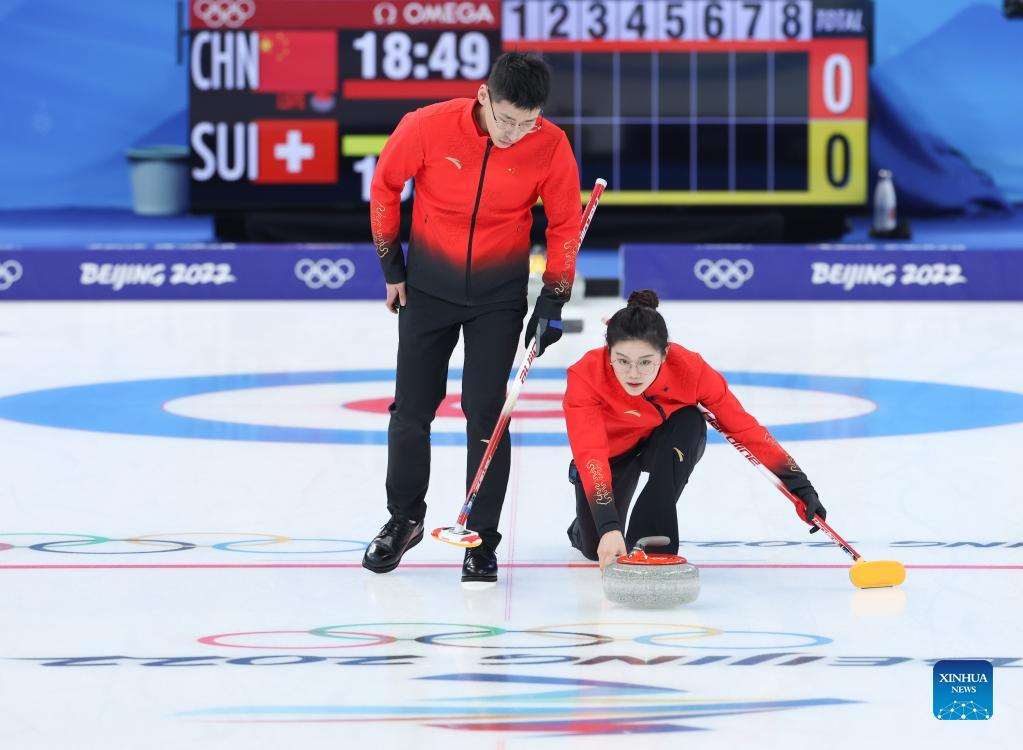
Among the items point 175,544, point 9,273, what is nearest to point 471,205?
point 175,544

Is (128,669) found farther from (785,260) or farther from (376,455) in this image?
(785,260)

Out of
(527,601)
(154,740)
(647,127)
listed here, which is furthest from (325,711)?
(647,127)

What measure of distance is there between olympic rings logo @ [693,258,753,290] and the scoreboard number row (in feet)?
11.9

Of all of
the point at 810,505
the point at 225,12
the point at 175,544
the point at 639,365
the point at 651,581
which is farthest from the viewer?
the point at 225,12

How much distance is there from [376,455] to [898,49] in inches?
775

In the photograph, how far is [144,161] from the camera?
23.2 metres

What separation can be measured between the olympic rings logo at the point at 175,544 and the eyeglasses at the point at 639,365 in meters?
1.07

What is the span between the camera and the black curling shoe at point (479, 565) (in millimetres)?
4254

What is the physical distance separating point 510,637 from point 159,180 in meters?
20.5

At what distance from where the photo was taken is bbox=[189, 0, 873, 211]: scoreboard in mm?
17203

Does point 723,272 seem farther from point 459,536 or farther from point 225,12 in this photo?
point 459,536

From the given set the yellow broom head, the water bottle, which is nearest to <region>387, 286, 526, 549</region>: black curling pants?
the yellow broom head

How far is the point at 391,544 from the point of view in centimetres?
439

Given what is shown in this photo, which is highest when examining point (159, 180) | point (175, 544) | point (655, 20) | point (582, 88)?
point (655, 20)
